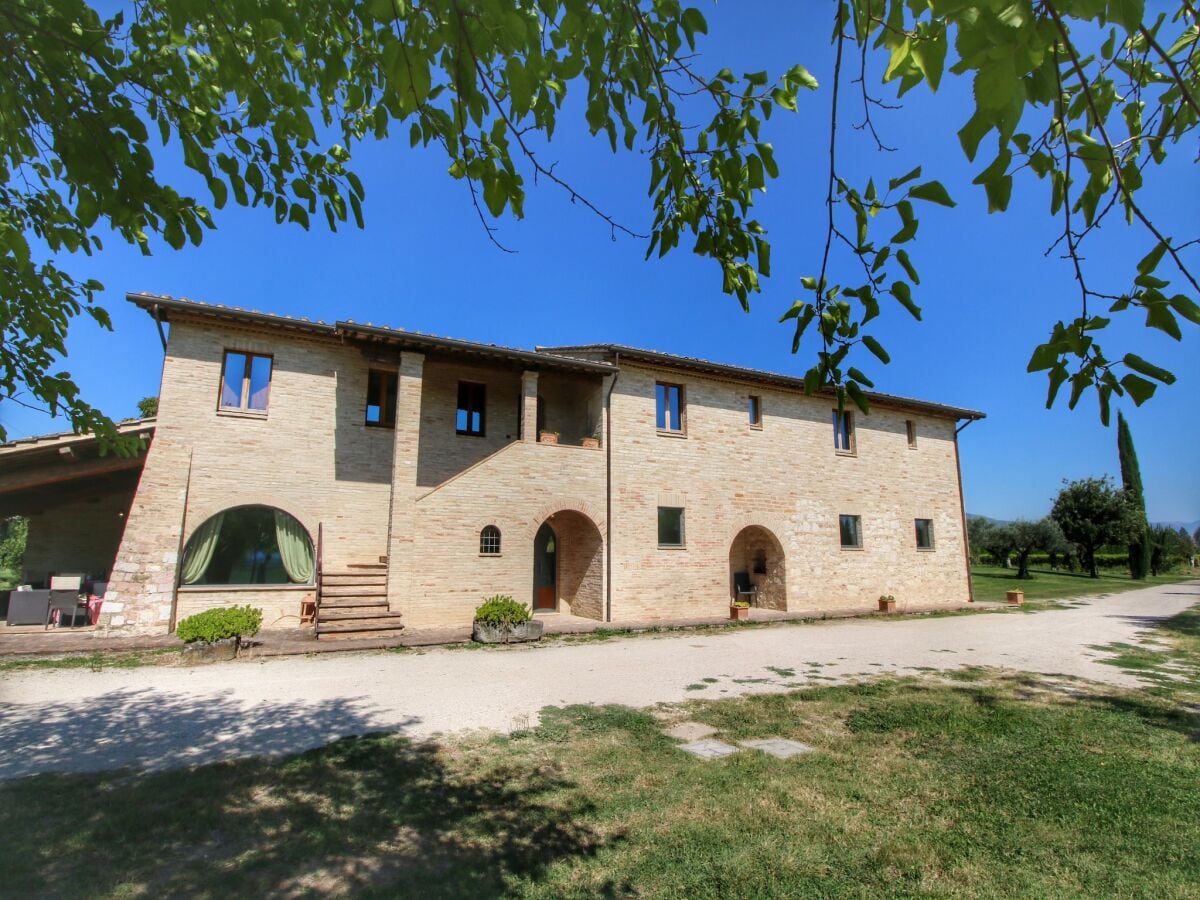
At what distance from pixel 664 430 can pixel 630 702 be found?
954 centimetres

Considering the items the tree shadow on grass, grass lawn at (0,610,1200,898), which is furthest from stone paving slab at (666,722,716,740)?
the tree shadow on grass

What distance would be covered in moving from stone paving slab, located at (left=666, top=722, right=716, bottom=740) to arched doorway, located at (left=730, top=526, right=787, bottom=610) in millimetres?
11311

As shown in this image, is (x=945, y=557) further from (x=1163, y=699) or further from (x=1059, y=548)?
(x=1059, y=548)

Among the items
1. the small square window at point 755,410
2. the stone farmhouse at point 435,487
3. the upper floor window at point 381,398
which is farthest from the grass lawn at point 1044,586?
the upper floor window at point 381,398

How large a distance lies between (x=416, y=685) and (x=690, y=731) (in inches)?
161

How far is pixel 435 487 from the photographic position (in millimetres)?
13648

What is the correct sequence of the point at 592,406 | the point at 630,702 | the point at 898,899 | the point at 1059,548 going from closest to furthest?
1. the point at 898,899
2. the point at 630,702
3. the point at 592,406
4. the point at 1059,548

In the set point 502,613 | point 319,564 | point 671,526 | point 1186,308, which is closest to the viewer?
point 1186,308

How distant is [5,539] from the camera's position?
805 inches

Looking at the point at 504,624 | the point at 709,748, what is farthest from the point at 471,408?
the point at 709,748

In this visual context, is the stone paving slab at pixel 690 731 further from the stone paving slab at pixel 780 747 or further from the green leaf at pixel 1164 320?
the green leaf at pixel 1164 320

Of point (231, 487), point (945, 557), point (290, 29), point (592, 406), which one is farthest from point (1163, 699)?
→ point (231, 487)

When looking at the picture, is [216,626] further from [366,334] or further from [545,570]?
[545,570]

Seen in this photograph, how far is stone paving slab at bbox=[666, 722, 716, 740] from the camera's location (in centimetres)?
588
